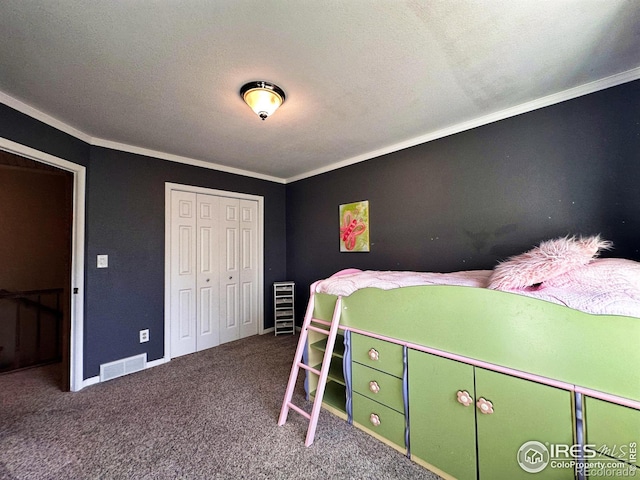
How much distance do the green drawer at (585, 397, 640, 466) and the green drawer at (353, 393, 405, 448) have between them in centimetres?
91

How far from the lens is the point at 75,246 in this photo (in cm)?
248

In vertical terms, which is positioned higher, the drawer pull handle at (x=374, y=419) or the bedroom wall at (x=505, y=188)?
the bedroom wall at (x=505, y=188)

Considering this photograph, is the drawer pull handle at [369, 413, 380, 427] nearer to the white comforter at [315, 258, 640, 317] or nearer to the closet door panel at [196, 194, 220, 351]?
the white comforter at [315, 258, 640, 317]

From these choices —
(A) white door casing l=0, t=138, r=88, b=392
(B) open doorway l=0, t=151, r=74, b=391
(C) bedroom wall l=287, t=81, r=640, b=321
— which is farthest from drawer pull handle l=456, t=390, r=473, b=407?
(B) open doorway l=0, t=151, r=74, b=391

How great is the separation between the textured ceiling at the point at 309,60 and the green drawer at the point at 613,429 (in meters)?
1.80

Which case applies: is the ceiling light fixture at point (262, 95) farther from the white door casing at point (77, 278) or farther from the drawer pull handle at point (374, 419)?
the drawer pull handle at point (374, 419)

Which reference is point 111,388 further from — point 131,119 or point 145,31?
point 145,31

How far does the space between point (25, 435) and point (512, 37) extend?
13.1 feet

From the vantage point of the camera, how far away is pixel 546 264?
1.31 metres

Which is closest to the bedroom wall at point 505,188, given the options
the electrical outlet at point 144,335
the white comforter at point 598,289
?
the white comforter at point 598,289

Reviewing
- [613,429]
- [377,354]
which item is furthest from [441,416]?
[613,429]

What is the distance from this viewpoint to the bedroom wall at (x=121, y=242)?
256 cm

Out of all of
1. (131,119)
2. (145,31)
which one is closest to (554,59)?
(145,31)

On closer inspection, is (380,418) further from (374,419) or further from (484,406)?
(484,406)
